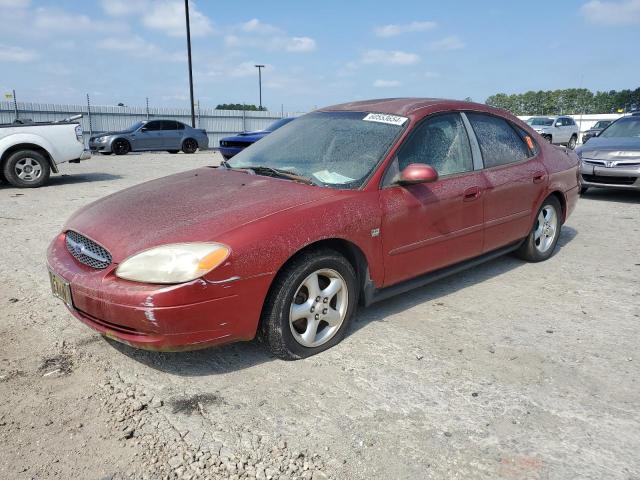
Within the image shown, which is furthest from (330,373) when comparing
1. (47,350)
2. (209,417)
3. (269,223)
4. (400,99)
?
(400,99)

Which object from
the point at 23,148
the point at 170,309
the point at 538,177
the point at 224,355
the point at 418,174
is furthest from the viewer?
the point at 23,148

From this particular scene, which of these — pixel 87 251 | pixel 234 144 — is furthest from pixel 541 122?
pixel 87 251

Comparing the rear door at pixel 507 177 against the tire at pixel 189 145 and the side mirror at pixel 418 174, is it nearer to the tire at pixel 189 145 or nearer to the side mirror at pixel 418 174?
the side mirror at pixel 418 174

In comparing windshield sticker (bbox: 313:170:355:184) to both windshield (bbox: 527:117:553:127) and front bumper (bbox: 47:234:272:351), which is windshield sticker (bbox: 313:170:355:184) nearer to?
front bumper (bbox: 47:234:272:351)

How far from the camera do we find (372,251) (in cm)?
325

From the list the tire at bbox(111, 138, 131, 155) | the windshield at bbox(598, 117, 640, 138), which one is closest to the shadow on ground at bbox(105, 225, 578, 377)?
the windshield at bbox(598, 117, 640, 138)

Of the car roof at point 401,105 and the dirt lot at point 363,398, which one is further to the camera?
the car roof at point 401,105

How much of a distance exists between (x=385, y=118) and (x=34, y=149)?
8728 millimetres

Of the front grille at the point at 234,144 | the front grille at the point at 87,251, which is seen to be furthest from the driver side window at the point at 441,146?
the front grille at the point at 234,144

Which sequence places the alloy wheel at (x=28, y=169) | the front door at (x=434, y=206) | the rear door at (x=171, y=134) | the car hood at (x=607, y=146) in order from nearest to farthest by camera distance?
the front door at (x=434, y=206), the car hood at (x=607, y=146), the alloy wheel at (x=28, y=169), the rear door at (x=171, y=134)

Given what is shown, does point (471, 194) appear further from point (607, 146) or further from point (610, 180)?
point (607, 146)

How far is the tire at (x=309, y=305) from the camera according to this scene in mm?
2838

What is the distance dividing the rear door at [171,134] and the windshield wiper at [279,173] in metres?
17.9

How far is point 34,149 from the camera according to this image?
999 cm
